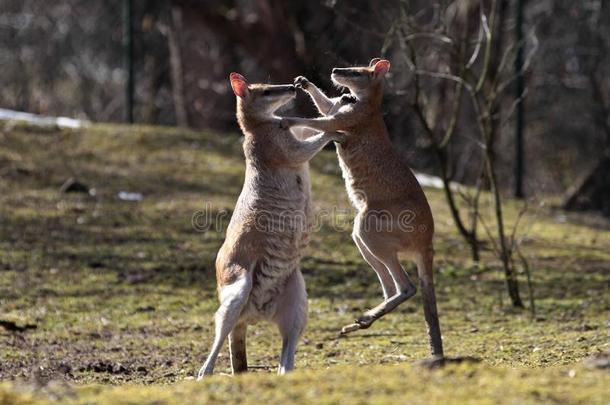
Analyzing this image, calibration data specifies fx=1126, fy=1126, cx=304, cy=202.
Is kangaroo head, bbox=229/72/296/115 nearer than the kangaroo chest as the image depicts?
No

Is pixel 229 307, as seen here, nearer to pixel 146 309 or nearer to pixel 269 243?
pixel 269 243

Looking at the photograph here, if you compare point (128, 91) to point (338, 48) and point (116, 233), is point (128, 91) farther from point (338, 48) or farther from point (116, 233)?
point (116, 233)

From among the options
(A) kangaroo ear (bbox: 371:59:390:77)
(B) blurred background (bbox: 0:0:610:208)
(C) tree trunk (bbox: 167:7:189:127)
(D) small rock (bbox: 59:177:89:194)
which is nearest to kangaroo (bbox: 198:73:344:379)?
(A) kangaroo ear (bbox: 371:59:390:77)

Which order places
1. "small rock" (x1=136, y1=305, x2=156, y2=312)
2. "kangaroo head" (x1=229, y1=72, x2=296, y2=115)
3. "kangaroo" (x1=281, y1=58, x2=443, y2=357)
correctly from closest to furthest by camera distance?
"kangaroo" (x1=281, y1=58, x2=443, y2=357), "kangaroo head" (x1=229, y1=72, x2=296, y2=115), "small rock" (x1=136, y1=305, x2=156, y2=312)

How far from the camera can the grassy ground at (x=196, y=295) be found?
4.79 metres

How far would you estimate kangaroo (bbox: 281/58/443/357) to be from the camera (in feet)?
21.0

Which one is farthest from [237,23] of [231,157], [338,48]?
[231,157]

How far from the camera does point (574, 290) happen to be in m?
9.51

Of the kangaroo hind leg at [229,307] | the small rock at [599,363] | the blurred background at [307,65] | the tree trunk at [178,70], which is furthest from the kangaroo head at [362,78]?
the tree trunk at [178,70]

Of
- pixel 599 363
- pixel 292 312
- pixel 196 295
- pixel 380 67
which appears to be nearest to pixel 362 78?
pixel 380 67

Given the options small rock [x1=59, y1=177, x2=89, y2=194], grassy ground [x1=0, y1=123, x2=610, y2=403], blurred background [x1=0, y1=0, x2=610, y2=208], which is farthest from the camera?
blurred background [x1=0, y1=0, x2=610, y2=208]

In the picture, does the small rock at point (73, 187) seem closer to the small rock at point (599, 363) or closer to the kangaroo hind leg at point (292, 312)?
the kangaroo hind leg at point (292, 312)

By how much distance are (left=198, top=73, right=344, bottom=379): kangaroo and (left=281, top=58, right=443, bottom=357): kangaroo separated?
15 cm

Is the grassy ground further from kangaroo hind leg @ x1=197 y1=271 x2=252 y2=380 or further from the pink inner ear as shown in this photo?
the pink inner ear
